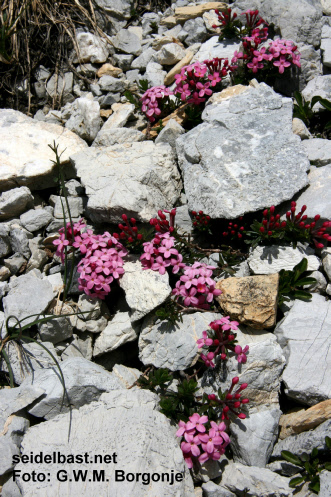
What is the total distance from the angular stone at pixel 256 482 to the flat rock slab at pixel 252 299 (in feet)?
4.52

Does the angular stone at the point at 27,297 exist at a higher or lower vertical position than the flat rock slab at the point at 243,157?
lower

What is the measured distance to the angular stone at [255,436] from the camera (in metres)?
3.73

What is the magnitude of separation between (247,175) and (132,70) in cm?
364

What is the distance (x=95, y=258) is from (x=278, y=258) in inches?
84.7

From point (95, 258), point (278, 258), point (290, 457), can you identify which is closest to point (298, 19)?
point (278, 258)

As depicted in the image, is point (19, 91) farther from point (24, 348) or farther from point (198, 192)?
point (24, 348)

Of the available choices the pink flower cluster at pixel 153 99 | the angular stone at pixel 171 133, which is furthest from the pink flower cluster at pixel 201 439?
the pink flower cluster at pixel 153 99

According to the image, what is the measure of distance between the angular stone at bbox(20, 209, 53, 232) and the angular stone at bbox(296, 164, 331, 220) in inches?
129

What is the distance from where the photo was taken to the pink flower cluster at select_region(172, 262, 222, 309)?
171 inches

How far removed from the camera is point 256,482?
139 inches

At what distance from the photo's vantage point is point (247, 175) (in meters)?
4.81

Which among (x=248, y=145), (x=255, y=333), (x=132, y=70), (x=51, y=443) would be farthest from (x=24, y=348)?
(x=132, y=70)

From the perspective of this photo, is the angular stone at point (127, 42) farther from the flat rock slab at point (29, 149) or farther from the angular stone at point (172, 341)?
the angular stone at point (172, 341)

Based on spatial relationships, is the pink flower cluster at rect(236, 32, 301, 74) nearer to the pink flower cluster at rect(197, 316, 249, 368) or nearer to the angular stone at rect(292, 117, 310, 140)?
the angular stone at rect(292, 117, 310, 140)
